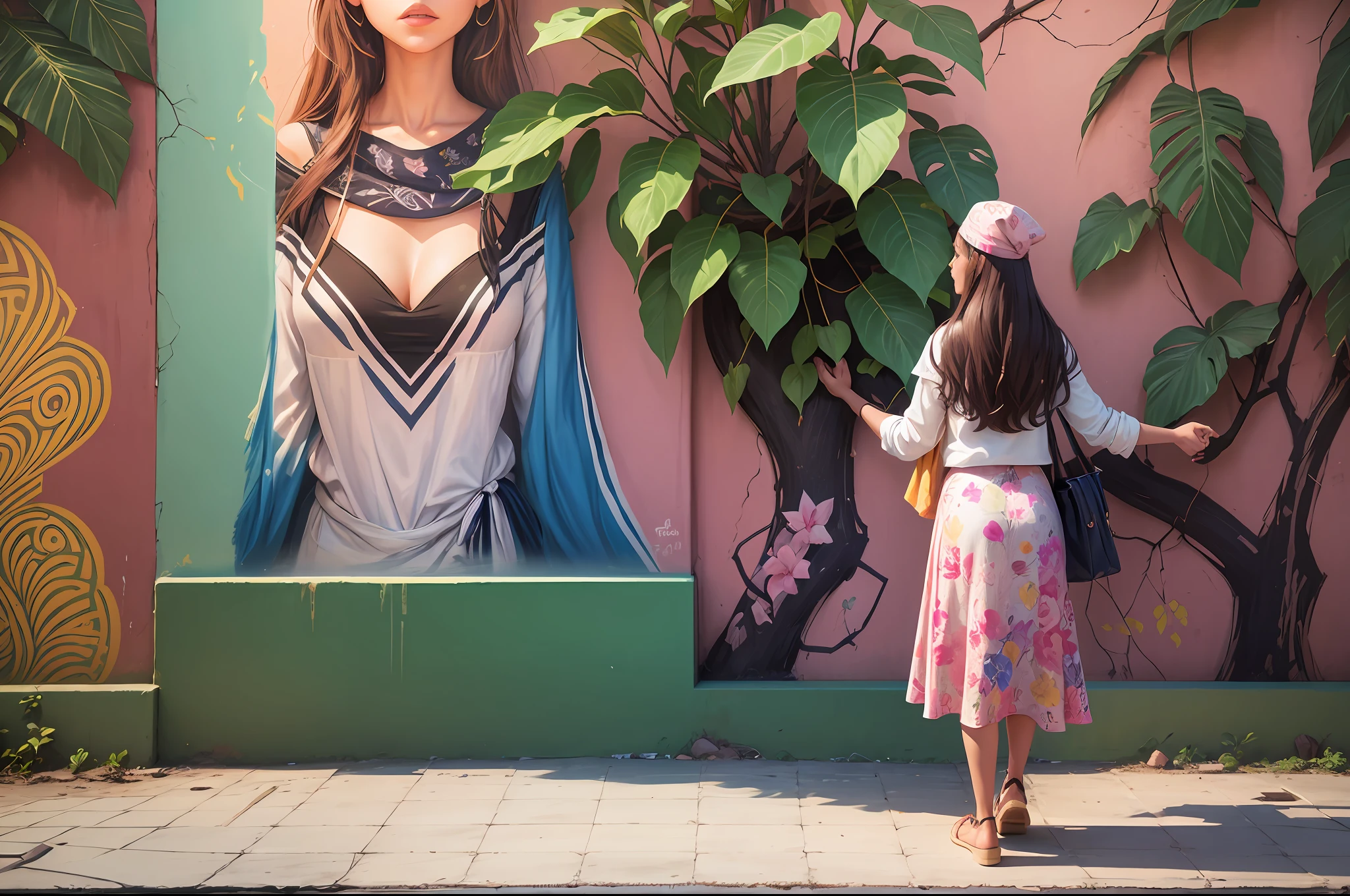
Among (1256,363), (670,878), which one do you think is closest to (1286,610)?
(1256,363)

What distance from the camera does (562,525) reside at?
10.9 ft

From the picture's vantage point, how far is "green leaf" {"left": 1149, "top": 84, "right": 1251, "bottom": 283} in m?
3.11

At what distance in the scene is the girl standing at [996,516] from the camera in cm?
247

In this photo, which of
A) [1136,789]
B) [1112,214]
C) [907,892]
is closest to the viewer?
[907,892]

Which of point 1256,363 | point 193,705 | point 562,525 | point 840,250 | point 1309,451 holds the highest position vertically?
point 840,250

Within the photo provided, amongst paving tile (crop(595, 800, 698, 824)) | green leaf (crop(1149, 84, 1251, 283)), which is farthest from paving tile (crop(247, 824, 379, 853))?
green leaf (crop(1149, 84, 1251, 283))

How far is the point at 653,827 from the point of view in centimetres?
267

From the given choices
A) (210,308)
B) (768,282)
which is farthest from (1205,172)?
(210,308)

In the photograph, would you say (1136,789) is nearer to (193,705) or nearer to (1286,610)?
(1286,610)

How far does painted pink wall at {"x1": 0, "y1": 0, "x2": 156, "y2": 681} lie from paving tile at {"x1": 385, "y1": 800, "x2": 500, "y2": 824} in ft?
3.91

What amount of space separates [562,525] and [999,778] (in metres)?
1.65

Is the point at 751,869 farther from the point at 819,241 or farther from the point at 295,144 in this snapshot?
the point at 295,144

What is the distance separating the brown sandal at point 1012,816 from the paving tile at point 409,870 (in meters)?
1.44

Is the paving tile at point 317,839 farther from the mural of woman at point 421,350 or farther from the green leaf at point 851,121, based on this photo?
the green leaf at point 851,121
